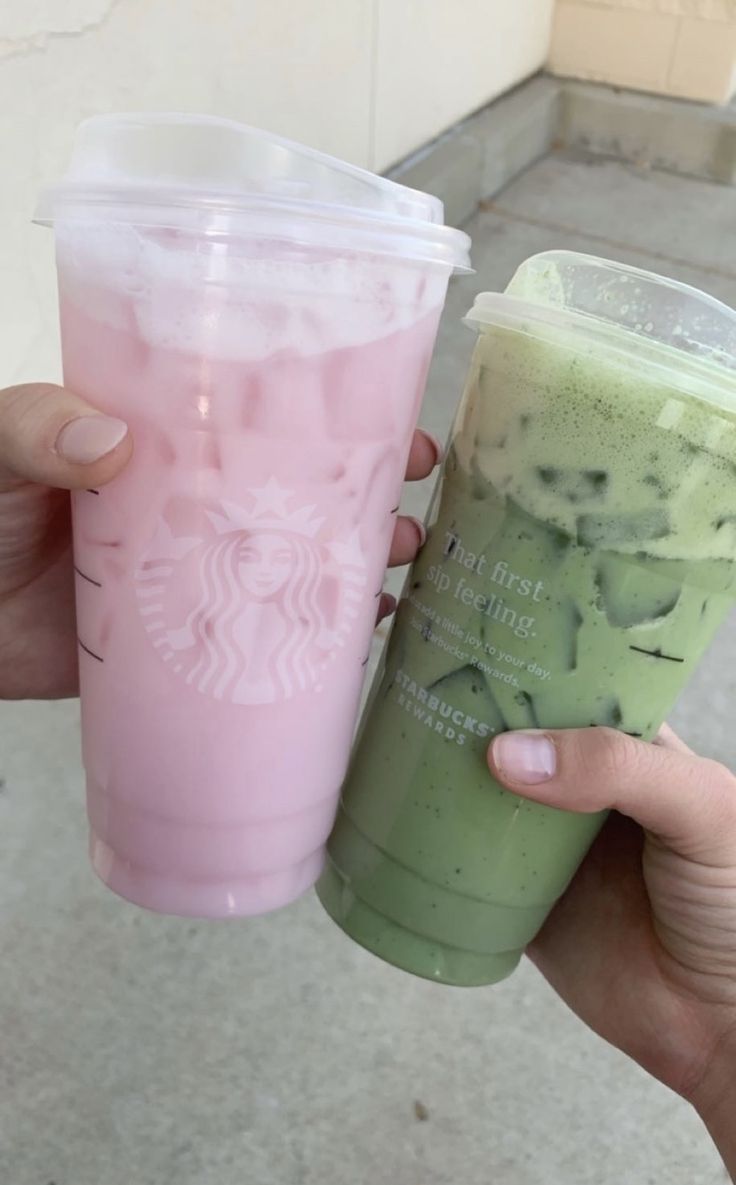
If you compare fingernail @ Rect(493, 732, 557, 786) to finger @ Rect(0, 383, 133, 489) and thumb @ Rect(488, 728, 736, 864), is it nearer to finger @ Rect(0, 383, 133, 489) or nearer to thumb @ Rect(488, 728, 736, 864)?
thumb @ Rect(488, 728, 736, 864)

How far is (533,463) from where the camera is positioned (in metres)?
0.68

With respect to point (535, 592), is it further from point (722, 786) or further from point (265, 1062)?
point (265, 1062)

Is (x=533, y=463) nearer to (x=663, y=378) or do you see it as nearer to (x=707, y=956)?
(x=663, y=378)

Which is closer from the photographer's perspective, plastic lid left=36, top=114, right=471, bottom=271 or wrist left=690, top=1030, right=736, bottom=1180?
plastic lid left=36, top=114, right=471, bottom=271

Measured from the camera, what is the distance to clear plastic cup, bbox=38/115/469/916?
0.57m

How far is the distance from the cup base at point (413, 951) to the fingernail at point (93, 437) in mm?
409

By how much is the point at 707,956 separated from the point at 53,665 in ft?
2.17

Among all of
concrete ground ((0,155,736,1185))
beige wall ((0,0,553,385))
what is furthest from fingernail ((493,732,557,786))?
beige wall ((0,0,553,385))

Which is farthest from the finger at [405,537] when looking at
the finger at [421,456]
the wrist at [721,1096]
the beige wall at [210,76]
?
the beige wall at [210,76]

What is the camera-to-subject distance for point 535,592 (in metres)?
0.68

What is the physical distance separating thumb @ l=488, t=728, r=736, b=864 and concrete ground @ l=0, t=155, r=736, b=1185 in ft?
1.93

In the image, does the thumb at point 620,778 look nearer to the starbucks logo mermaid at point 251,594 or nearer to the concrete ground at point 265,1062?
the starbucks logo mermaid at point 251,594

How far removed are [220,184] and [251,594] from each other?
234mm

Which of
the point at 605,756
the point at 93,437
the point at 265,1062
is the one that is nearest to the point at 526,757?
the point at 605,756
